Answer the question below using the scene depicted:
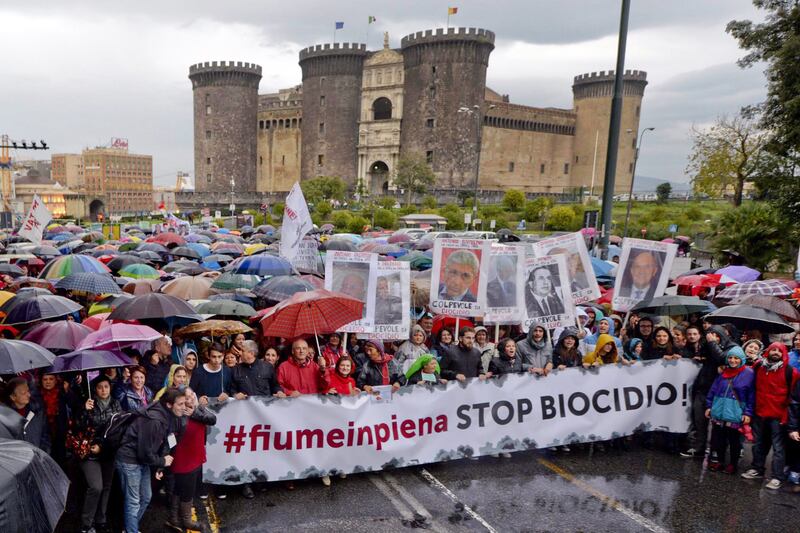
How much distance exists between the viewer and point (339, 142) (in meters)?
69.8

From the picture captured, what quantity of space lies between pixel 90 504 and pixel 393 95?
6526 centimetres

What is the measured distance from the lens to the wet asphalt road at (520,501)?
5.84 meters

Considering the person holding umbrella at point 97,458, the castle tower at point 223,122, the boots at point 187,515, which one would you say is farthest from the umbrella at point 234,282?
the castle tower at point 223,122

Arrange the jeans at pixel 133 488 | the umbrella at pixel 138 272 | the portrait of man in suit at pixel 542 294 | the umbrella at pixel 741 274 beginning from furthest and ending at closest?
the umbrella at pixel 741 274 < the umbrella at pixel 138 272 < the portrait of man in suit at pixel 542 294 < the jeans at pixel 133 488

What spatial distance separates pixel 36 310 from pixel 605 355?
6904 mm

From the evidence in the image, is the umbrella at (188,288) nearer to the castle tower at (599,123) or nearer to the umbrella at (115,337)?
the umbrella at (115,337)

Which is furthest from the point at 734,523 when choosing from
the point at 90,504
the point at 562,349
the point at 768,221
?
the point at 768,221

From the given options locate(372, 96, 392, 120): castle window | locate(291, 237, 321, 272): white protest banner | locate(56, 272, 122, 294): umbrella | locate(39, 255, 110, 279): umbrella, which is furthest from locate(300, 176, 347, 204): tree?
locate(56, 272, 122, 294): umbrella

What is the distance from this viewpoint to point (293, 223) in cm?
1064

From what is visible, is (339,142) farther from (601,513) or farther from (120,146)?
(120,146)

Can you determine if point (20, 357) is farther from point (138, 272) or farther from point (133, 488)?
point (138, 272)

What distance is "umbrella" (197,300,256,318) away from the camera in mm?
9000

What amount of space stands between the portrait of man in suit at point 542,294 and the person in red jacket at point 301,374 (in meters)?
2.64

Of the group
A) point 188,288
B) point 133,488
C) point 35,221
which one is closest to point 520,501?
point 133,488
